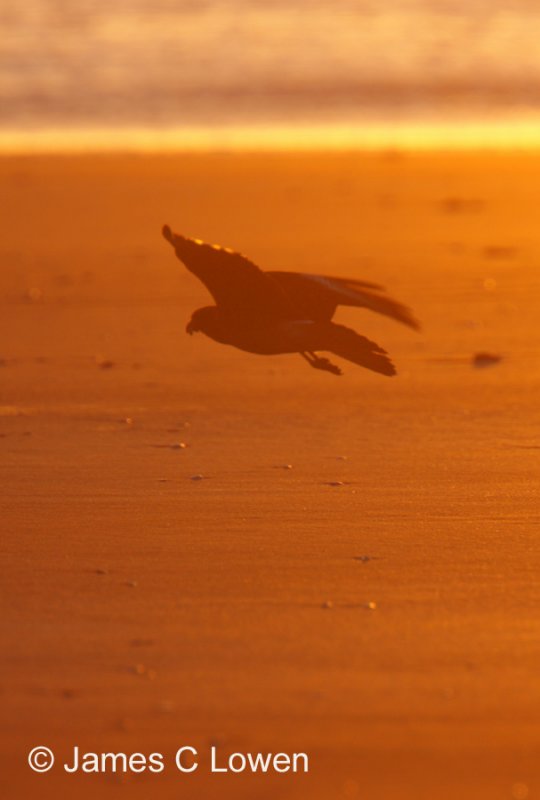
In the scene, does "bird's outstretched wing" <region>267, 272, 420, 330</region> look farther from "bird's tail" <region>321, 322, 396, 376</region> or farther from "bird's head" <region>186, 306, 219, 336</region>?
"bird's head" <region>186, 306, 219, 336</region>

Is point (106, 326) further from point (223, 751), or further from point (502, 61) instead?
point (502, 61)

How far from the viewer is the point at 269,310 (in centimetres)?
496

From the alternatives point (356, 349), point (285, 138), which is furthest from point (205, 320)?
point (285, 138)

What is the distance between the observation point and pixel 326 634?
170 inches

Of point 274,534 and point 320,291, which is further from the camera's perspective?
point 274,534

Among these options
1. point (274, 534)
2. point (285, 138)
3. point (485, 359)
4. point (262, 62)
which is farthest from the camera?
point (262, 62)

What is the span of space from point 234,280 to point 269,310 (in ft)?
0.44

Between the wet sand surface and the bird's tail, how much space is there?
50cm

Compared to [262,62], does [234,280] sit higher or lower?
lower

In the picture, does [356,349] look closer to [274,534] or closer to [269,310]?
[269,310]

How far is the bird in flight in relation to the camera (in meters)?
4.89

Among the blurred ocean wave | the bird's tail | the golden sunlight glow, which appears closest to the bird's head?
the bird's tail

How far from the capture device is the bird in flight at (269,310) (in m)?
4.89

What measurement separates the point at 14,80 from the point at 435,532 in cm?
1258
